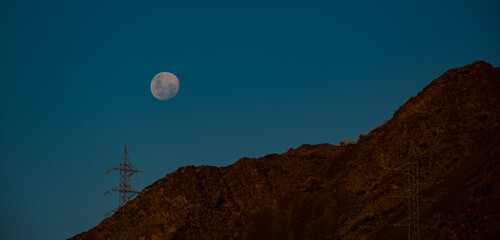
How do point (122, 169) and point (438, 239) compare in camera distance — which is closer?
point (438, 239)

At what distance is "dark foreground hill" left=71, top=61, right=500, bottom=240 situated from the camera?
55.8 meters

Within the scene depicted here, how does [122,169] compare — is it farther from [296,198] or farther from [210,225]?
[296,198]

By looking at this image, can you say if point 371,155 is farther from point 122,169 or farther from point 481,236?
point 122,169

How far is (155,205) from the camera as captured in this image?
268ft

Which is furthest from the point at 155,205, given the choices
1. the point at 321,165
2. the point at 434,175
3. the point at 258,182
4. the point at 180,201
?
the point at 434,175

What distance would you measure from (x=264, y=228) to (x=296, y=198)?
28.1 feet

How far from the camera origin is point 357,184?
72375mm

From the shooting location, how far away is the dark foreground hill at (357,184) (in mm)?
55781

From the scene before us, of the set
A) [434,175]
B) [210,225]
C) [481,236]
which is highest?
[210,225]

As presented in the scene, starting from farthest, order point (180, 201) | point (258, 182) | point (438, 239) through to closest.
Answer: point (258, 182)
point (180, 201)
point (438, 239)

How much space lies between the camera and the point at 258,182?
86750 millimetres

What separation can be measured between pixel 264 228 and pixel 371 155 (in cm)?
2073

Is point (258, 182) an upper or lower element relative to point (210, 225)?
upper

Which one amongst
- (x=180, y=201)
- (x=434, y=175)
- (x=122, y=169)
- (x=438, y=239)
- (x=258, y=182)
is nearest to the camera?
(x=438, y=239)
